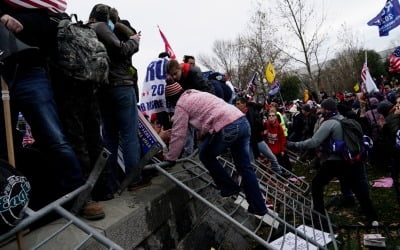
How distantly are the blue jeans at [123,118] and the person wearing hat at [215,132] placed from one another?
38 cm

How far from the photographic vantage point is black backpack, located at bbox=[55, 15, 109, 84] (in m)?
3.27

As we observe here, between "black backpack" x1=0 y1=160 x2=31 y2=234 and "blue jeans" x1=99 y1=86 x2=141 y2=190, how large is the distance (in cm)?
185

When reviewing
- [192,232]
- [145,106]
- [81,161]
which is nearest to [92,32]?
[81,161]

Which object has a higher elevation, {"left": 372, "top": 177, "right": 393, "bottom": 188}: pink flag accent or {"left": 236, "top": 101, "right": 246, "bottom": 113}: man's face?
{"left": 236, "top": 101, "right": 246, "bottom": 113}: man's face

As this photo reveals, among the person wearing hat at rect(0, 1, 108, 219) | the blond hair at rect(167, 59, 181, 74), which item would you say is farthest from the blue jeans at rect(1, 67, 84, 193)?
the blond hair at rect(167, 59, 181, 74)

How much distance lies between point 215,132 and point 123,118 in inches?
35.4

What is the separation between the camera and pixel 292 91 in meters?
53.6

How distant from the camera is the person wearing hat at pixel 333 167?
5887 millimetres

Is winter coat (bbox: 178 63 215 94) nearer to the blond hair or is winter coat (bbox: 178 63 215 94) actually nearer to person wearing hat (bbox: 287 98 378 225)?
the blond hair

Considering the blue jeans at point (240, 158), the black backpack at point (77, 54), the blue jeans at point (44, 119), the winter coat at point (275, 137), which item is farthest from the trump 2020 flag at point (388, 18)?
the blue jeans at point (44, 119)

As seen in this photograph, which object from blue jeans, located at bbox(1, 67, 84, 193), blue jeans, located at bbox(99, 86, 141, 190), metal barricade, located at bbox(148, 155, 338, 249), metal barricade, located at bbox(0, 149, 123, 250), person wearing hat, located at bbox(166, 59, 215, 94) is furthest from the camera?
person wearing hat, located at bbox(166, 59, 215, 94)

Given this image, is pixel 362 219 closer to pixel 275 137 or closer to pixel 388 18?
pixel 275 137

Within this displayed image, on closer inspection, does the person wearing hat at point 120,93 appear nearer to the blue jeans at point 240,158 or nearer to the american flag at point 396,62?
the blue jeans at point 240,158

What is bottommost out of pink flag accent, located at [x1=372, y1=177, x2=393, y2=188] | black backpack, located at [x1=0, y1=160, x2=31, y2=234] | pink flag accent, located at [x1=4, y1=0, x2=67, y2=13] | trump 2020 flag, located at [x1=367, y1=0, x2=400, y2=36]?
pink flag accent, located at [x1=372, y1=177, x2=393, y2=188]
